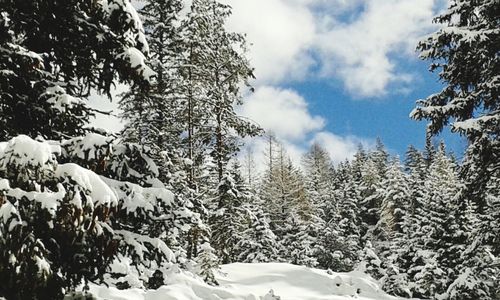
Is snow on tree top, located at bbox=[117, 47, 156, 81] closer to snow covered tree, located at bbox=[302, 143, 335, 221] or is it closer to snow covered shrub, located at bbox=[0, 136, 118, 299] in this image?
snow covered shrub, located at bbox=[0, 136, 118, 299]

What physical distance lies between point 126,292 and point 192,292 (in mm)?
1845

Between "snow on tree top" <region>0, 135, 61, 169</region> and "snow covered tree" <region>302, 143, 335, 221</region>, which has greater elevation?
"snow covered tree" <region>302, 143, 335, 221</region>

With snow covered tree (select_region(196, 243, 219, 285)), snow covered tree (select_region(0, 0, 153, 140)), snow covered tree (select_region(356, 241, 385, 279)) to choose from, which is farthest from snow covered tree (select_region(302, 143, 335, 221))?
snow covered tree (select_region(0, 0, 153, 140))

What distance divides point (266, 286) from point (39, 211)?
12563mm

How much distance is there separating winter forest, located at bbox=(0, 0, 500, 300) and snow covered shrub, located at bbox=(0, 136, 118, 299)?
13 mm

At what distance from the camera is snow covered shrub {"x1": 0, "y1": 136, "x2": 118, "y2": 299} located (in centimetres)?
392

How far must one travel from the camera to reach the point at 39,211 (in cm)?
407

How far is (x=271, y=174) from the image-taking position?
44531 mm

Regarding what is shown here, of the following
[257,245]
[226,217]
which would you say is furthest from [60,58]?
[257,245]

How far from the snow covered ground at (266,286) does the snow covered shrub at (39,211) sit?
5.51 metres

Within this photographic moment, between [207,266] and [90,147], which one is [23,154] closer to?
[90,147]

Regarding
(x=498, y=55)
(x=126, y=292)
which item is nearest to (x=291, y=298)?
(x=126, y=292)

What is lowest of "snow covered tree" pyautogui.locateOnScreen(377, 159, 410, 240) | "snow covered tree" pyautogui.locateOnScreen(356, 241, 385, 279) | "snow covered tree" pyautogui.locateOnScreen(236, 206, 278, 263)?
"snow covered tree" pyautogui.locateOnScreen(356, 241, 385, 279)

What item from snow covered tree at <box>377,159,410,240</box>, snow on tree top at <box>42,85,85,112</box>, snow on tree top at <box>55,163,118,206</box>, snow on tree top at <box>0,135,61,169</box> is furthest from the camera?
snow covered tree at <box>377,159,410,240</box>
